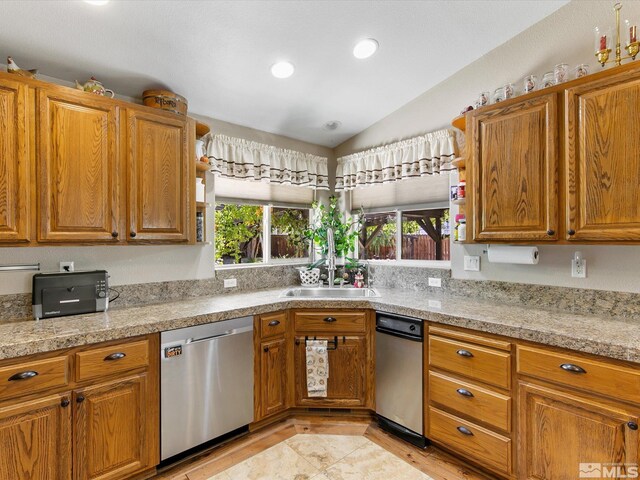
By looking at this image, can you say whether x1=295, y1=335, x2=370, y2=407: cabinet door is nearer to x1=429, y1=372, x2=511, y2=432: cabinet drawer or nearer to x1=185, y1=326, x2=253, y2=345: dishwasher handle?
x1=185, y1=326, x2=253, y2=345: dishwasher handle

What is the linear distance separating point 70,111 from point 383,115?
2.43 m

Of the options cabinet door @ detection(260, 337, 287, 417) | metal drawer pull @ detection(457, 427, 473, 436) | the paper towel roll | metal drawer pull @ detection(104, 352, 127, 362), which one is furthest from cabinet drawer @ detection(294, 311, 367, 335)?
metal drawer pull @ detection(104, 352, 127, 362)

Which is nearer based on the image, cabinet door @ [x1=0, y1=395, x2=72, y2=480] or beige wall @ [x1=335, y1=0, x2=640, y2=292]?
cabinet door @ [x1=0, y1=395, x2=72, y2=480]

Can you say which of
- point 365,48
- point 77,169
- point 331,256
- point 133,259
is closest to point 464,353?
point 331,256

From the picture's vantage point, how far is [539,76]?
2.29 m

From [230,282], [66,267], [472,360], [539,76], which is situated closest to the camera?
[472,360]

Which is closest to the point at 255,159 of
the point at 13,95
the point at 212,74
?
the point at 212,74

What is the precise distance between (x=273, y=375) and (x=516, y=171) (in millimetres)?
2130

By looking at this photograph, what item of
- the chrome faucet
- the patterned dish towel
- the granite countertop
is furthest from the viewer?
the chrome faucet

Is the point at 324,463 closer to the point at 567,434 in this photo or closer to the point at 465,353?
the point at 465,353

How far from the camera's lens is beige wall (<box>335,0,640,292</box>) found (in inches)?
78.7

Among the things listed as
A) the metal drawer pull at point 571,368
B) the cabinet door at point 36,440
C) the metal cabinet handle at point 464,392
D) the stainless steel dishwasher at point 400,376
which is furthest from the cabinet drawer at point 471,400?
the cabinet door at point 36,440

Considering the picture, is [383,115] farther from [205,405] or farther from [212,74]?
[205,405]

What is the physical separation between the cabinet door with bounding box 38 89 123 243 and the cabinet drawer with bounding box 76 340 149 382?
0.67 metres
